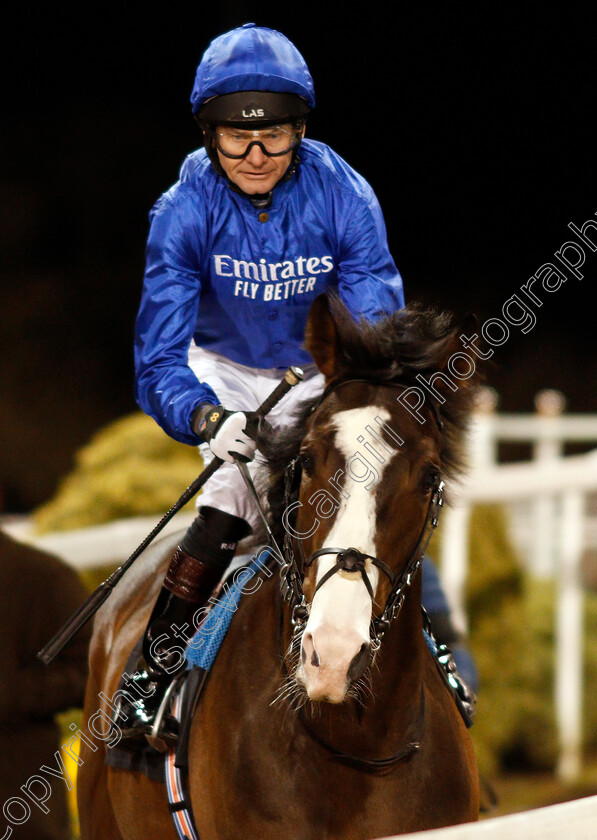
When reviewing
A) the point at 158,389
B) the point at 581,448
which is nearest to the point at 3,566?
the point at 158,389

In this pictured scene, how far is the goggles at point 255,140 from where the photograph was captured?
101 inches

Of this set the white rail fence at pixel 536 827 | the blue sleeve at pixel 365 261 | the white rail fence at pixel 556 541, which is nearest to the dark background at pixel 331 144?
the white rail fence at pixel 556 541

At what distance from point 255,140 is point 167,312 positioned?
0.51 metres

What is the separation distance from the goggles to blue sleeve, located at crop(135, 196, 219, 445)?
207 millimetres

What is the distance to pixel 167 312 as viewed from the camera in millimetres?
2564

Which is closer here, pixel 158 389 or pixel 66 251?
pixel 158 389

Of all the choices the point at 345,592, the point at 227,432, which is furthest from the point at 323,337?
the point at 345,592

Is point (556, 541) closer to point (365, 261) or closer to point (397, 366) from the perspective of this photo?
point (365, 261)

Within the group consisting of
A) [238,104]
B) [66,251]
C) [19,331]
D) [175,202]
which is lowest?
[19,331]

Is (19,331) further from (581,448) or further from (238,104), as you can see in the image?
(581,448)

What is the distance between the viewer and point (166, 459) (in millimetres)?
4762

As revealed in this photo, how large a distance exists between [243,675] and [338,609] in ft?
2.04

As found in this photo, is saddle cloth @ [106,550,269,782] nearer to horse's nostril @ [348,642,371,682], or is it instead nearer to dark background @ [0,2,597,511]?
horse's nostril @ [348,642,371,682]

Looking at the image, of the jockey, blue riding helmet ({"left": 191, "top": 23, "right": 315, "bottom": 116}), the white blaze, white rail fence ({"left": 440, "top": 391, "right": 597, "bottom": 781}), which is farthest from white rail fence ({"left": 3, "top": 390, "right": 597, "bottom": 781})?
the white blaze
